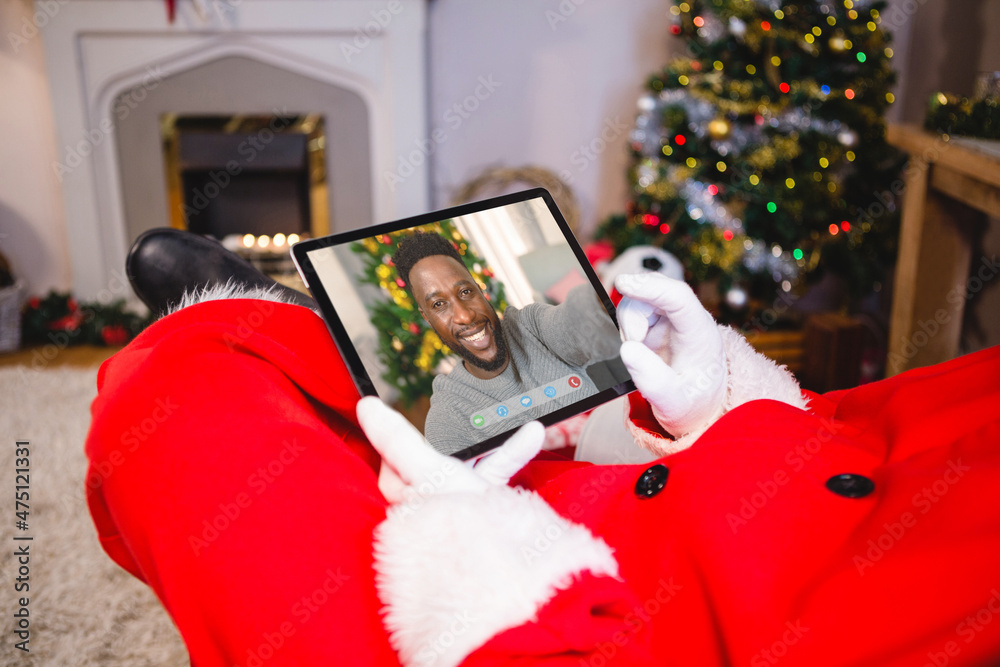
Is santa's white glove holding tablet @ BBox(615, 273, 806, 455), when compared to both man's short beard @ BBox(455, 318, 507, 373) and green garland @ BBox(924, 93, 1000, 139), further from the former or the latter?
green garland @ BBox(924, 93, 1000, 139)

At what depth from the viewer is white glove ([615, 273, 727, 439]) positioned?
2.20 feet

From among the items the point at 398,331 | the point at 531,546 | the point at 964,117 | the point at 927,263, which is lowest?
the point at 927,263

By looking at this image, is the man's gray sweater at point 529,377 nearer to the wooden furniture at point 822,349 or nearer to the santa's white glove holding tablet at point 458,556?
the santa's white glove holding tablet at point 458,556

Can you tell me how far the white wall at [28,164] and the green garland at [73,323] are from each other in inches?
7.1

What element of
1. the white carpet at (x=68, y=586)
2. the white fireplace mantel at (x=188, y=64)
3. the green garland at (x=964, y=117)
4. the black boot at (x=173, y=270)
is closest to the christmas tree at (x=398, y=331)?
the black boot at (x=173, y=270)

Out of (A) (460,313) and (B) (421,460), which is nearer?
(B) (421,460)

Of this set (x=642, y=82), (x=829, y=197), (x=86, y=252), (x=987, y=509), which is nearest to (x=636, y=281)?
(x=987, y=509)

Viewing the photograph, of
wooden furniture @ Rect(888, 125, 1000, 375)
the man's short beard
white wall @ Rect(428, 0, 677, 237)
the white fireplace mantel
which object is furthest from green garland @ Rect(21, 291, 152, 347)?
wooden furniture @ Rect(888, 125, 1000, 375)

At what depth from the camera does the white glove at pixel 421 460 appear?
1.76ft

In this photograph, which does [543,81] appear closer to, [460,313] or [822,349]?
[822,349]

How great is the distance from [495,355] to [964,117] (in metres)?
1.50

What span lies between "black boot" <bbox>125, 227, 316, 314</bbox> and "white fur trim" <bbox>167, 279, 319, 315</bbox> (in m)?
0.01

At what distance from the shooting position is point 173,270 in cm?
87

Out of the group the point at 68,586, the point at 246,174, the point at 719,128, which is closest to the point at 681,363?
the point at 68,586
